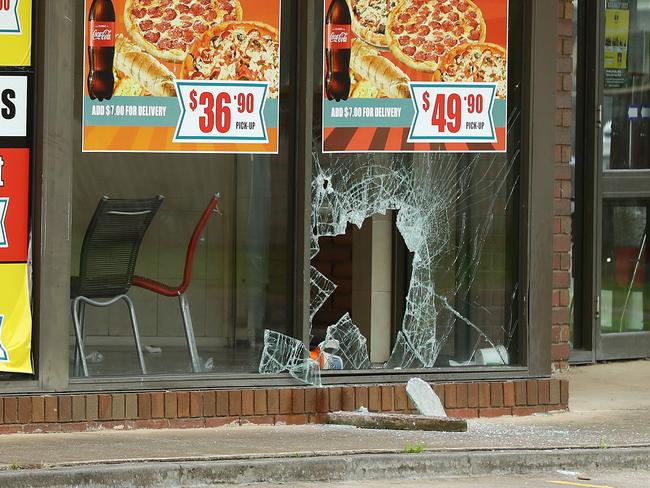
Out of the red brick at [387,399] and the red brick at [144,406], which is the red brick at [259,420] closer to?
the red brick at [144,406]

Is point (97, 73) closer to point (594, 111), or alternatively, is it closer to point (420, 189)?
point (420, 189)

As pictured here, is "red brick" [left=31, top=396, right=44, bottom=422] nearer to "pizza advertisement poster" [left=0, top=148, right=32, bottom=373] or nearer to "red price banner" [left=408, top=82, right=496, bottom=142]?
"pizza advertisement poster" [left=0, top=148, right=32, bottom=373]

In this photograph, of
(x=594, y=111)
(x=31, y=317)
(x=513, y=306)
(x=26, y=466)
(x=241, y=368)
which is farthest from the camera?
(x=594, y=111)

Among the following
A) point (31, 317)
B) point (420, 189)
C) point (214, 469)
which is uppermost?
point (420, 189)

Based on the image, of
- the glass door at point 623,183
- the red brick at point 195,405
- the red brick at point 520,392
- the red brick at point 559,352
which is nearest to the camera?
the red brick at point 195,405

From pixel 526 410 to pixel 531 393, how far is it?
120 mm

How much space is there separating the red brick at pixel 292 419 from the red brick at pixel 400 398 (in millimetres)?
623

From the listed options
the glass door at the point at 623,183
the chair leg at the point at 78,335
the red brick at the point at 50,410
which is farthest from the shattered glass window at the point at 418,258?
the glass door at the point at 623,183

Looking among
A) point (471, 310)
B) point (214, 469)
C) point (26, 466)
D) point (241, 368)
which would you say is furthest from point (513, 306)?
point (26, 466)

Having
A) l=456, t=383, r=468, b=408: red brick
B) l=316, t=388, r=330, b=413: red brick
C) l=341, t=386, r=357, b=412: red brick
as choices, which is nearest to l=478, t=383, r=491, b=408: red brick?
l=456, t=383, r=468, b=408: red brick

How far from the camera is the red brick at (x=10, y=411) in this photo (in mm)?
9219

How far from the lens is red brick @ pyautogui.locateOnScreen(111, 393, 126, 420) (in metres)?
9.56

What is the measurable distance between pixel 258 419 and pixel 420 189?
74.7 inches

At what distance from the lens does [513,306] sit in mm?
10766
